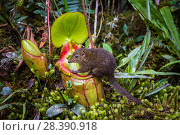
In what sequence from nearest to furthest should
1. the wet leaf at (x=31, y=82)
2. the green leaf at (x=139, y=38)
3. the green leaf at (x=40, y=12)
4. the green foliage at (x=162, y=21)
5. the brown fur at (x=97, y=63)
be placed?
the brown fur at (x=97, y=63)
the green foliage at (x=162, y=21)
the wet leaf at (x=31, y=82)
the green leaf at (x=40, y=12)
the green leaf at (x=139, y=38)

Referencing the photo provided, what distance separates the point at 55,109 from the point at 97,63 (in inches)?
28.6

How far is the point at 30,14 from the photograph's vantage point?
9.76 ft

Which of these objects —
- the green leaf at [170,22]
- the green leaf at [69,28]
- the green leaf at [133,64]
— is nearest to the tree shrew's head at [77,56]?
the green leaf at [69,28]

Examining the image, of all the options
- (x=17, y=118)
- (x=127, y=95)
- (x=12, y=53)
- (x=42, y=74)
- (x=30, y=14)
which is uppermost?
(x=30, y=14)

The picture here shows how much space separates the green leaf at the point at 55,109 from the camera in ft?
5.85

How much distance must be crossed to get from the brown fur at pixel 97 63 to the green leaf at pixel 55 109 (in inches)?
18.6

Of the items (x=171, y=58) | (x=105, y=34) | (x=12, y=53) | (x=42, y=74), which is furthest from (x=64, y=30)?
(x=171, y=58)

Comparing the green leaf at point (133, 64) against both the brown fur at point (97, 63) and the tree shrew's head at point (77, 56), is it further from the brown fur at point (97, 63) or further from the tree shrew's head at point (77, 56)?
the tree shrew's head at point (77, 56)

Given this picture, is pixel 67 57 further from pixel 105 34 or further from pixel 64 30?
pixel 105 34

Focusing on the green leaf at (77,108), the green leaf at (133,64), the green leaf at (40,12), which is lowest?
the green leaf at (77,108)

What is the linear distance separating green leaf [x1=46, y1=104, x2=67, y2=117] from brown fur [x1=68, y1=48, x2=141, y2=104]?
47 cm

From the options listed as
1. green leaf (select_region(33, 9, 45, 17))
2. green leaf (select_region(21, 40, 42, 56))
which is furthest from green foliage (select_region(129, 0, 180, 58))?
green leaf (select_region(33, 9, 45, 17))

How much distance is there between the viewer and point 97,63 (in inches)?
76.6

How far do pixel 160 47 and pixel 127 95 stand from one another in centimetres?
140
